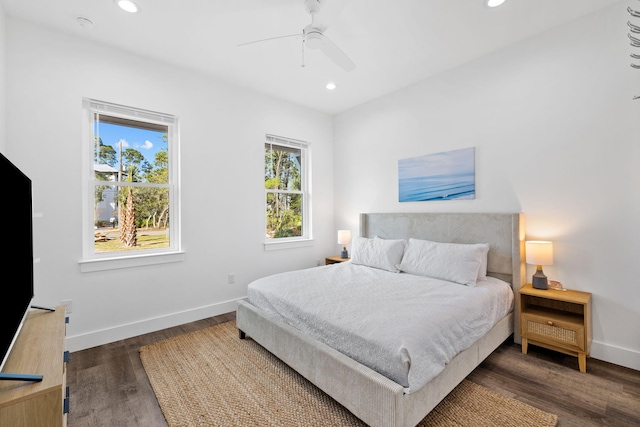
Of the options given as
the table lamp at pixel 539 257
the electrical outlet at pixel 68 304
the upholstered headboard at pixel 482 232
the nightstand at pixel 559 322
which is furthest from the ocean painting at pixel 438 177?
the electrical outlet at pixel 68 304

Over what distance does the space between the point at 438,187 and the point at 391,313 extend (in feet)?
6.64

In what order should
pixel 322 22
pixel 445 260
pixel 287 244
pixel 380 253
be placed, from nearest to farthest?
pixel 322 22 < pixel 445 260 < pixel 380 253 < pixel 287 244

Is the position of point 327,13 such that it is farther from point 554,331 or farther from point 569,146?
point 554,331

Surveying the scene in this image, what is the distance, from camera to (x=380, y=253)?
130 inches

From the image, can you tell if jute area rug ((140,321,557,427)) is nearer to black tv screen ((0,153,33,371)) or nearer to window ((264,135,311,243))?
black tv screen ((0,153,33,371))

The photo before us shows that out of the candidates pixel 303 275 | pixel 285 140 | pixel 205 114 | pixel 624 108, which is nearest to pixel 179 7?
pixel 205 114

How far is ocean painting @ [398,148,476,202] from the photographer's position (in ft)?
10.4

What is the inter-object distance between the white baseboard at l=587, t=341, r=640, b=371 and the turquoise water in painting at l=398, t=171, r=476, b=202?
63.2 inches

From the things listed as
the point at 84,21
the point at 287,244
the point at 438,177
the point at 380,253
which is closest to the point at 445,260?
the point at 380,253

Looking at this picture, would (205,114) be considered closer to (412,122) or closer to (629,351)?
(412,122)

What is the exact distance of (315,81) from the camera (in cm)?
355

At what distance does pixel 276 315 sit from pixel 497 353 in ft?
6.31

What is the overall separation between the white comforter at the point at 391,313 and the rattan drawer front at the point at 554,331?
0.65 ft

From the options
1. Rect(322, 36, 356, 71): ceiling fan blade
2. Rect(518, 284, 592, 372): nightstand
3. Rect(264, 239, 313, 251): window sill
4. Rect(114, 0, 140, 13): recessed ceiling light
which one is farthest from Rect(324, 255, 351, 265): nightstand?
Rect(114, 0, 140, 13): recessed ceiling light
